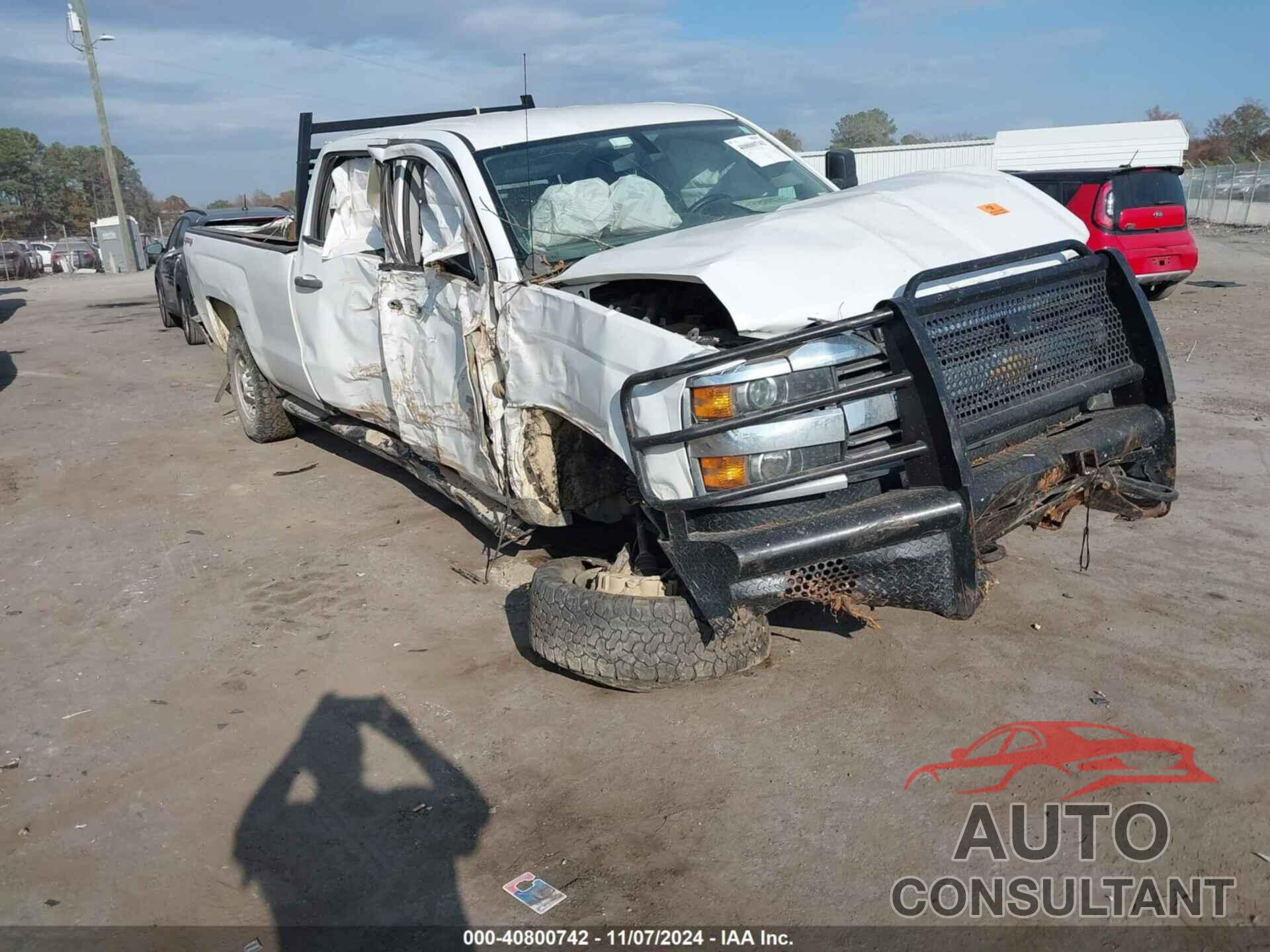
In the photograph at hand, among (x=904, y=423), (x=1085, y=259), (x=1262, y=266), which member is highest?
(x=1085, y=259)

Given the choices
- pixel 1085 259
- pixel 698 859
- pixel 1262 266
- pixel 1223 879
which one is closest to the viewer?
pixel 1223 879

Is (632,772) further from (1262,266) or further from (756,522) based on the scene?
(1262,266)

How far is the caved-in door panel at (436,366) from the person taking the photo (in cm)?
434

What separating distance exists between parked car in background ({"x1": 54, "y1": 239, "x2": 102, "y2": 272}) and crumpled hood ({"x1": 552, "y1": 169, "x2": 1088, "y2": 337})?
3536cm

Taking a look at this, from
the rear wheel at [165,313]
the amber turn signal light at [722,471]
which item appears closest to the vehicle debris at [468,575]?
the amber turn signal light at [722,471]

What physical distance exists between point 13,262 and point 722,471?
3442 centimetres

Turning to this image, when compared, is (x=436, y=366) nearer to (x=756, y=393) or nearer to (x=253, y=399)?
(x=756, y=393)

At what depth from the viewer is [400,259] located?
505 centimetres

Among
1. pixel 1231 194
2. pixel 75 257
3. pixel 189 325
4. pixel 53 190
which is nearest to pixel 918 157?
pixel 1231 194

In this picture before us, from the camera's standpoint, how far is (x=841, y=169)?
5.55m

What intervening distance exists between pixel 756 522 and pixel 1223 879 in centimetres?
154

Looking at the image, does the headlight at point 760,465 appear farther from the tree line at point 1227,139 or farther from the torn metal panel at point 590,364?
the tree line at point 1227,139

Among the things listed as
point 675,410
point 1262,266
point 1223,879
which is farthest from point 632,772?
point 1262,266

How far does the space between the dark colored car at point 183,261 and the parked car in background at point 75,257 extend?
2049cm
